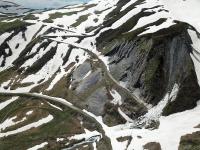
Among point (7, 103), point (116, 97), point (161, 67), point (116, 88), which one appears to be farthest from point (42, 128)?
point (161, 67)

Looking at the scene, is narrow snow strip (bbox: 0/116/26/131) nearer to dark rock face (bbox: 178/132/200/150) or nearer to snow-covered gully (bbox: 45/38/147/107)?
snow-covered gully (bbox: 45/38/147/107)

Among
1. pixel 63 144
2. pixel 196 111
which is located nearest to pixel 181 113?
pixel 196 111

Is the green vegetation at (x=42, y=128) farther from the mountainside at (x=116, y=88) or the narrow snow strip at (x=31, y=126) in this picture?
the narrow snow strip at (x=31, y=126)

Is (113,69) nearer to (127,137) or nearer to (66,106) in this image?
(66,106)

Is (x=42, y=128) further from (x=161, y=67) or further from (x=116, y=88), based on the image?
(x=161, y=67)

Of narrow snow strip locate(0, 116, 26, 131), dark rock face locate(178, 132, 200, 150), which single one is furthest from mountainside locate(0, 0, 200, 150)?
narrow snow strip locate(0, 116, 26, 131)

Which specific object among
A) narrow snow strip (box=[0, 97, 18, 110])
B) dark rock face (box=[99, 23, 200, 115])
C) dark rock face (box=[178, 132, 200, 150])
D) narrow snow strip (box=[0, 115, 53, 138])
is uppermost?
dark rock face (box=[99, 23, 200, 115])
